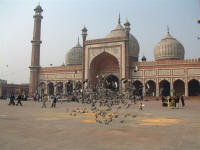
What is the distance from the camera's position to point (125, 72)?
88.7ft

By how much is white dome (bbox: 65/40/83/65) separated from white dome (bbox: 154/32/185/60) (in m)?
13.4

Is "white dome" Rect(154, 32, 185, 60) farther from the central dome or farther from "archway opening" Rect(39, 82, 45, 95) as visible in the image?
"archway opening" Rect(39, 82, 45, 95)

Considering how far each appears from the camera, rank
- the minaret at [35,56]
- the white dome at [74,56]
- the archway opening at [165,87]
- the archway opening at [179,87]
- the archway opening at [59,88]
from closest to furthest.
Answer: the archway opening at [179,87], the archway opening at [165,87], the archway opening at [59,88], the minaret at [35,56], the white dome at [74,56]

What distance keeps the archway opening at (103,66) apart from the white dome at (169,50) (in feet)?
22.3

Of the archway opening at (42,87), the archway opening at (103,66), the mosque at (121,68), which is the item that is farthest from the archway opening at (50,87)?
the archway opening at (103,66)

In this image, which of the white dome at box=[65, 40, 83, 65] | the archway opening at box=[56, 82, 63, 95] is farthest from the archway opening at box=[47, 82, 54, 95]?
the white dome at box=[65, 40, 83, 65]

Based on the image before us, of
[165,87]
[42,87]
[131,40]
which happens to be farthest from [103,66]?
[42,87]

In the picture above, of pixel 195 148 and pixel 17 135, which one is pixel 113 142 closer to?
pixel 195 148

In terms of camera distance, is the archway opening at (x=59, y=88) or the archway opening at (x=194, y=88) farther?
the archway opening at (x=59, y=88)

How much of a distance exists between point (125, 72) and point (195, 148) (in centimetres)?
2372

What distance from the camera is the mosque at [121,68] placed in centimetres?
2586

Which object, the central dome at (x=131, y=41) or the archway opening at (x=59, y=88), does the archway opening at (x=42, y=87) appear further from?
the central dome at (x=131, y=41)

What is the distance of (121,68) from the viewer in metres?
27.5

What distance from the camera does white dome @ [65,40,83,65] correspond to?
123 ft
